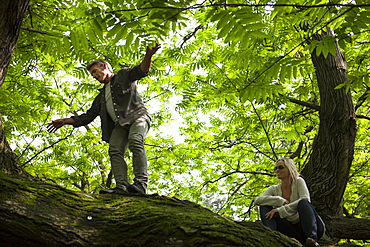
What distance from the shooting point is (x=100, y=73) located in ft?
15.8

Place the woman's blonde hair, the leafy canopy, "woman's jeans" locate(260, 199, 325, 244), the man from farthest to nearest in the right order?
1. the woman's blonde hair
2. the man
3. "woman's jeans" locate(260, 199, 325, 244)
4. the leafy canopy

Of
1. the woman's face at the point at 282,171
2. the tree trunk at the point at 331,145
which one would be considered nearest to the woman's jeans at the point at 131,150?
the woman's face at the point at 282,171

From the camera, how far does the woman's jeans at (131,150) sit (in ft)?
14.0

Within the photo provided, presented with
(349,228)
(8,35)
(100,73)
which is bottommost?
(349,228)

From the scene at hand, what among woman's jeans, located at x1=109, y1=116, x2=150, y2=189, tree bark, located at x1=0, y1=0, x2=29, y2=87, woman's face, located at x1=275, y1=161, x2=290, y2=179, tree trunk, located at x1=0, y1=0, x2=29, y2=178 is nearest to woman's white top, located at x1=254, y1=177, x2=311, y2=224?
woman's face, located at x1=275, y1=161, x2=290, y2=179

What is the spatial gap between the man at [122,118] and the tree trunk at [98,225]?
112 cm

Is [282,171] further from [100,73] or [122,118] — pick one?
[100,73]

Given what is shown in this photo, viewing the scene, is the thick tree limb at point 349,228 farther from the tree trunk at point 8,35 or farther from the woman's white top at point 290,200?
the tree trunk at point 8,35

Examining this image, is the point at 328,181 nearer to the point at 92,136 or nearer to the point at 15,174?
the point at 15,174

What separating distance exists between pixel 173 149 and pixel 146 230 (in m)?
8.11

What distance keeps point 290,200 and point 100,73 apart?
2.97m

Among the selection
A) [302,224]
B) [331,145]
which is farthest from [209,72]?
[302,224]

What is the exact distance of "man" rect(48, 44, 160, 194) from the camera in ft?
14.2

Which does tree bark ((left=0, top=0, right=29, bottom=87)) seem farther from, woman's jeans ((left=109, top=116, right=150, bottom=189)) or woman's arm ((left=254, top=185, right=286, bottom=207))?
woman's arm ((left=254, top=185, right=286, bottom=207))
